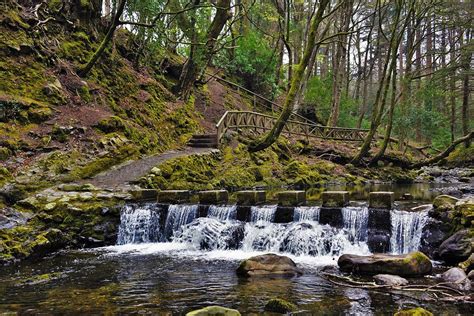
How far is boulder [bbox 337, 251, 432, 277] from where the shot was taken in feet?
20.8

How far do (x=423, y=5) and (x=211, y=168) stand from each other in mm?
12277

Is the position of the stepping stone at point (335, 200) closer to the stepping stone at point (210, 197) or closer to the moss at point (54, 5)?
the stepping stone at point (210, 197)

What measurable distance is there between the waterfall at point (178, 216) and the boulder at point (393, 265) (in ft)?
14.2

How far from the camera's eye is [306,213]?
927 cm

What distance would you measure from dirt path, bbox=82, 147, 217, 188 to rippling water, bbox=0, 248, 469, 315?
294 centimetres

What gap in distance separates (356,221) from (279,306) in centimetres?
449

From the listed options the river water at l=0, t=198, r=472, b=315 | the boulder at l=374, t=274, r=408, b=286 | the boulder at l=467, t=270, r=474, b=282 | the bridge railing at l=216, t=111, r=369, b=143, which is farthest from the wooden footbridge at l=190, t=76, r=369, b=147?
the boulder at l=467, t=270, r=474, b=282

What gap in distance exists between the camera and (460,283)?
223 inches

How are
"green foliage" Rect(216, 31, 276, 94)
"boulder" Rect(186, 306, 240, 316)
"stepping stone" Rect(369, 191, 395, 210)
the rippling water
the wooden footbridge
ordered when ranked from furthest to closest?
"green foliage" Rect(216, 31, 276, 94) < the wooden footbridge < "stepping stone" Rect(369, 191, 395, 210) < the rippling water < "boulder" Rect(186, 306, 240, 316)

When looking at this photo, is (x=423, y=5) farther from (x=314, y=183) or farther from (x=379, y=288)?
(x=379, y=288)

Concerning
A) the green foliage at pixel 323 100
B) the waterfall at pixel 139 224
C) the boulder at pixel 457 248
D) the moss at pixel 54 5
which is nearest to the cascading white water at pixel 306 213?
the boulder at pixel 457 248

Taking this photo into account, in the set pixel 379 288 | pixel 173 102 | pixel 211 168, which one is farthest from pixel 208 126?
pixel 379 288

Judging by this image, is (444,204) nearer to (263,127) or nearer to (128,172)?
(128,172)

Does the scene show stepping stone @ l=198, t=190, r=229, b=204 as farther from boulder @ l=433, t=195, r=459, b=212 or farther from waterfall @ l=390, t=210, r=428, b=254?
boulder @ l=433, t=195, r=459, b=212
